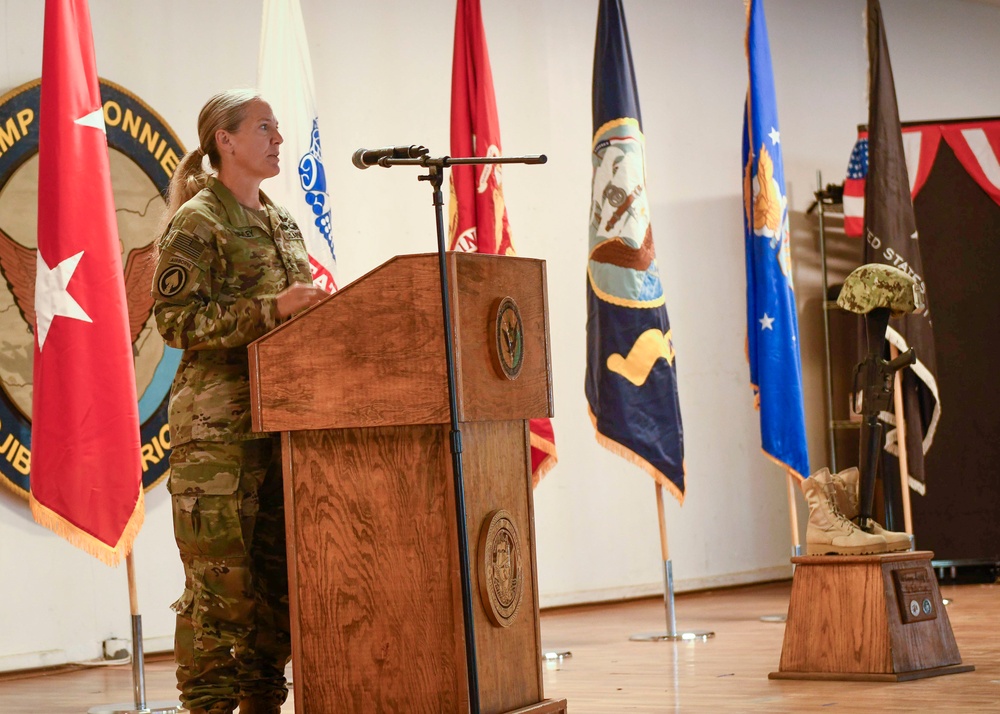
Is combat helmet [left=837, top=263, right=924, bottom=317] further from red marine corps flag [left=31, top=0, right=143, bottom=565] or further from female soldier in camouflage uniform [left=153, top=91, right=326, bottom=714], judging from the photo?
red marine corps flag [left=31, top=0, right=143, bottom=565]

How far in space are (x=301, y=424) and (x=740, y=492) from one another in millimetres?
4827

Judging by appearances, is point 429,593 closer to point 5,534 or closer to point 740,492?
point 5,534

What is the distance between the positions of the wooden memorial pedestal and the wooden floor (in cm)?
6

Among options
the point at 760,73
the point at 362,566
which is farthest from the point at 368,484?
the point at 760,73

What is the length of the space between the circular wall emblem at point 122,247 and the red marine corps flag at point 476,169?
1121 millimetres

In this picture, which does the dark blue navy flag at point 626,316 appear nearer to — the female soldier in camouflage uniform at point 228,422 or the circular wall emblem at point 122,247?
the circular wall emblem at point 122,247

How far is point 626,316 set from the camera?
4.66 metres

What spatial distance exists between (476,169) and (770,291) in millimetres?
1342

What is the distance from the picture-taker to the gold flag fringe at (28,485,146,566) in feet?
11.5

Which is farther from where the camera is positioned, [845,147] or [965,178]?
[845,147]

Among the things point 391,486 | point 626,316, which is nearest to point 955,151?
point 626,316

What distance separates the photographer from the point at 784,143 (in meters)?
7.02

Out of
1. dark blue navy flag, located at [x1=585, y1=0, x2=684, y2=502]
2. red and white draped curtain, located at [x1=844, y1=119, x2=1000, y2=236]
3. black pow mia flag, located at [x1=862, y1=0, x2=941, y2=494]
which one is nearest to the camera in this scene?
dark blue navy flag, located at [x1=585, y1=0, x2=684, y2=502]

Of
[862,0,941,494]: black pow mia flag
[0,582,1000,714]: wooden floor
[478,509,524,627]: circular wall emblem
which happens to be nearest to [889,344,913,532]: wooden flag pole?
[862,0,941,494]: black pow mia flag
